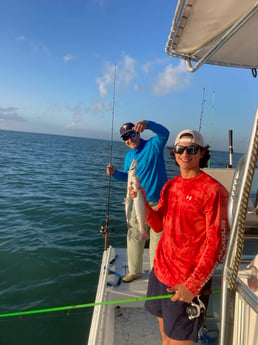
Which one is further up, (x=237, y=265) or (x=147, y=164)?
(x=147, y=164)

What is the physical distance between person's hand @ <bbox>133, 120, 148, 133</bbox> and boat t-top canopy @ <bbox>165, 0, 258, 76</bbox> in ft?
3.96

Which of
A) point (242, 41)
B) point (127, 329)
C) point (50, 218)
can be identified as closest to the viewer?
point (242, 41)

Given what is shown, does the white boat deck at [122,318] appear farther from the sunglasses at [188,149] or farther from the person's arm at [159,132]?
the person's arm at [159,132]

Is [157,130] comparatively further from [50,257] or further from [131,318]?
[50,257]

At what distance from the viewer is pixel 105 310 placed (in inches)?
144

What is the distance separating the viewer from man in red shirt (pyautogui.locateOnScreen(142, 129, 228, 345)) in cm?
204

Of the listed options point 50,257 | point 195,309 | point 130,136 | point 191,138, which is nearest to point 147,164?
point 130,136

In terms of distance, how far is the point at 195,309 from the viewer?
214 centimetres

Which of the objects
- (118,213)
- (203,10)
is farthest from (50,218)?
(203,10)

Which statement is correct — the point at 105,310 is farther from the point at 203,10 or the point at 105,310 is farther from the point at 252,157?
the point at 203,10

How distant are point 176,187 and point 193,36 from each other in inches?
61.3

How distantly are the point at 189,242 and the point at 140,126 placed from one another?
231 cm

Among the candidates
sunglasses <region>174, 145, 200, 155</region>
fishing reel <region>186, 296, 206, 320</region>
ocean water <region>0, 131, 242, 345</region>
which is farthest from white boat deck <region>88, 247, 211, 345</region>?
sunglasses <region>174, 145, 200, 155</region>

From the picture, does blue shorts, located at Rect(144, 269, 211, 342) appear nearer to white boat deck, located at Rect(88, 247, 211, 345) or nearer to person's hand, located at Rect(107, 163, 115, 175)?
white boat deck, located at Rect(88, 247, 211, 345)
